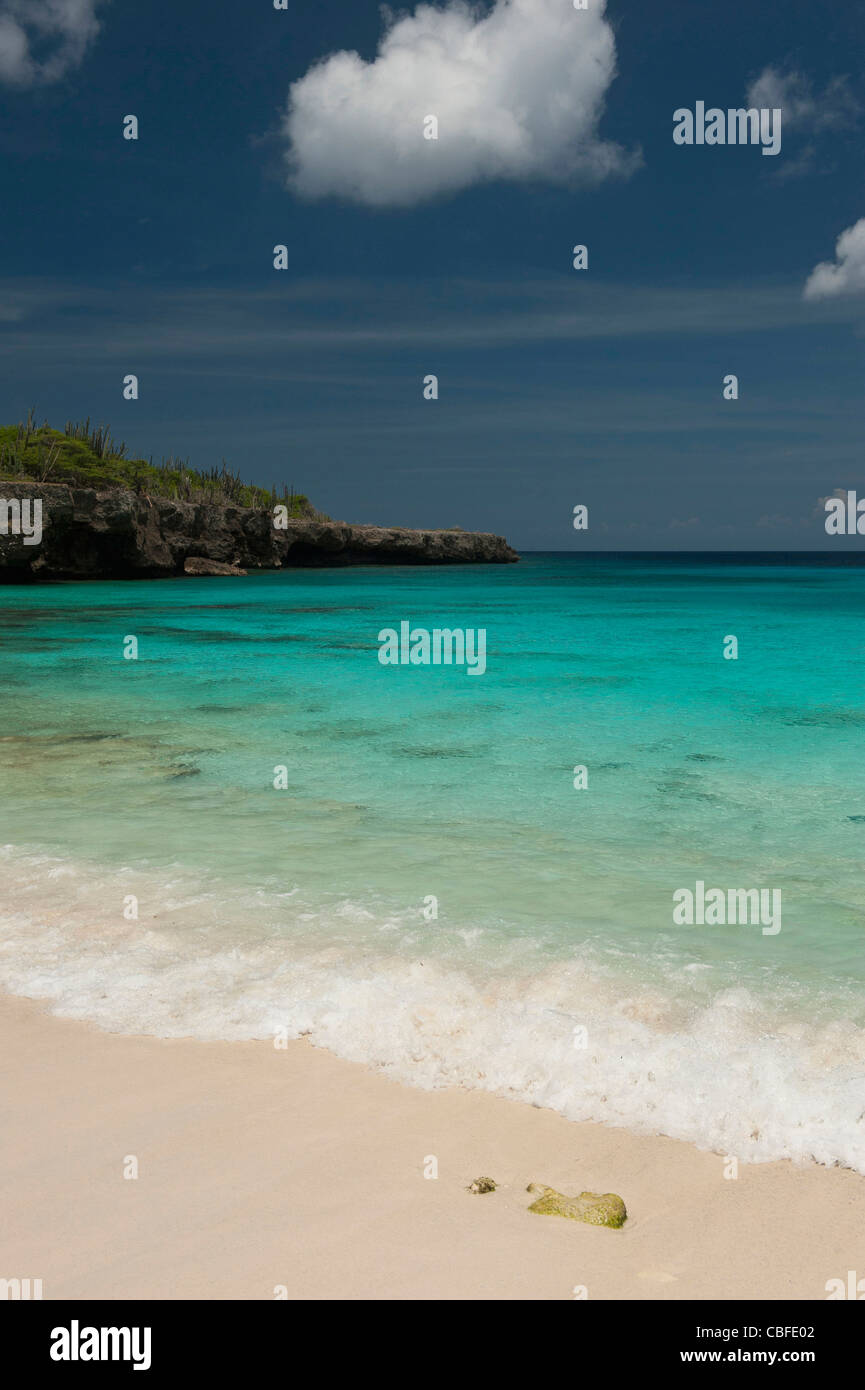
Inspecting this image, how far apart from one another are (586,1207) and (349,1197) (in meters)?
0.82

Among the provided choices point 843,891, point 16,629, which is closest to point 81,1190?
point 843,891

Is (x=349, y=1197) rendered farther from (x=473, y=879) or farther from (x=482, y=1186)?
(x=473, y=879)

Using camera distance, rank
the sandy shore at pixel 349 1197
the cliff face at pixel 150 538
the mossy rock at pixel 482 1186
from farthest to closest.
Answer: the cliff face at pixel 150 538, the mossy rock at pixel 482 1186, the sandy shore at pixel 349 1197

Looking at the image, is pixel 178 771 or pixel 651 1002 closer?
pixel 651 1002

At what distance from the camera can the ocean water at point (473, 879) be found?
4.34 meters

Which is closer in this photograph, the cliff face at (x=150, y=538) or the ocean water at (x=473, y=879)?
the ocean water at (x=473, y=879)

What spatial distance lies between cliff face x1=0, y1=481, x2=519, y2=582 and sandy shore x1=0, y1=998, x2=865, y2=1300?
42.8 meters

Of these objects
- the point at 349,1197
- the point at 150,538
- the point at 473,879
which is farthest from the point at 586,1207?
the point at 150,538

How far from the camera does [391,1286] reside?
2.86 m

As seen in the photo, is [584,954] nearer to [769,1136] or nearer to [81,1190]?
[769,1136]

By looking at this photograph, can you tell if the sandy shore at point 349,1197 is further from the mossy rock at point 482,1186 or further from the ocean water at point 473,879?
the ocean water at point 473,879

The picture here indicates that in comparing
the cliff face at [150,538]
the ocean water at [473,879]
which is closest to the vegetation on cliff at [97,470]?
the cliff face at [150,538]

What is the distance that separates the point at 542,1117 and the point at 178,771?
7.31 meters

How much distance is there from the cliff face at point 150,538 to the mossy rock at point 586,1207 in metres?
44.0
